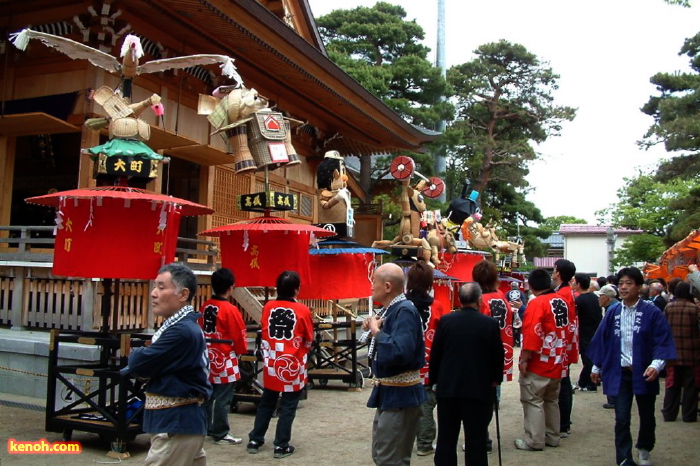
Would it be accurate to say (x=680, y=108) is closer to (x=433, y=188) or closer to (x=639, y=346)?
(x=433, y=188)

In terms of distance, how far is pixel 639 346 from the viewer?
5.09 metres

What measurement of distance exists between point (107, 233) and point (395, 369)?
3.10 meters

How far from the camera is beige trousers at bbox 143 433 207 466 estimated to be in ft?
10.4

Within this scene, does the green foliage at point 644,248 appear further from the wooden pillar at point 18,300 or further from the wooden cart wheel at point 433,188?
the wooden pillar at point 18,300

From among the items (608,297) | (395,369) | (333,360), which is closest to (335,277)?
(333,360)

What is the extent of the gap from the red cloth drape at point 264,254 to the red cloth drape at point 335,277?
5.15ft

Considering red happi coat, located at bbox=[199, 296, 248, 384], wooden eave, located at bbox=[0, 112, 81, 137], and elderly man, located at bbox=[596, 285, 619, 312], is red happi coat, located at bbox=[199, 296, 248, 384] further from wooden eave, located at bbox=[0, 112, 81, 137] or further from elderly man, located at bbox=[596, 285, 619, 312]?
elderly man, located at bbox=[596, 285, 619, 312]

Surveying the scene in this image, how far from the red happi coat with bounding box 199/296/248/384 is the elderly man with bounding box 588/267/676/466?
3286 mm

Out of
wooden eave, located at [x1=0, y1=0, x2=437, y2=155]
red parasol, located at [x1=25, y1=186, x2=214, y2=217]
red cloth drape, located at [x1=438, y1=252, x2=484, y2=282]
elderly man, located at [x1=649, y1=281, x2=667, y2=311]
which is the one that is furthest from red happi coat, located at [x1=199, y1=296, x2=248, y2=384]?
red cloth drape, located at [x1=438, y1=252, x2=484, y2=282]

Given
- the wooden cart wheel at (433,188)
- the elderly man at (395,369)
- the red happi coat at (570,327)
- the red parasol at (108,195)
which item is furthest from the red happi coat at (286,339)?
the wooden cart wheel at (433,188)

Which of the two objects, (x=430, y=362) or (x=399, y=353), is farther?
(x=430, y=362)

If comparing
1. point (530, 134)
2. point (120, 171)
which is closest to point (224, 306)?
point (120, 171)

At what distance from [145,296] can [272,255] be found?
1.78 meters

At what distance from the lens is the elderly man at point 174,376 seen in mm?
3137
